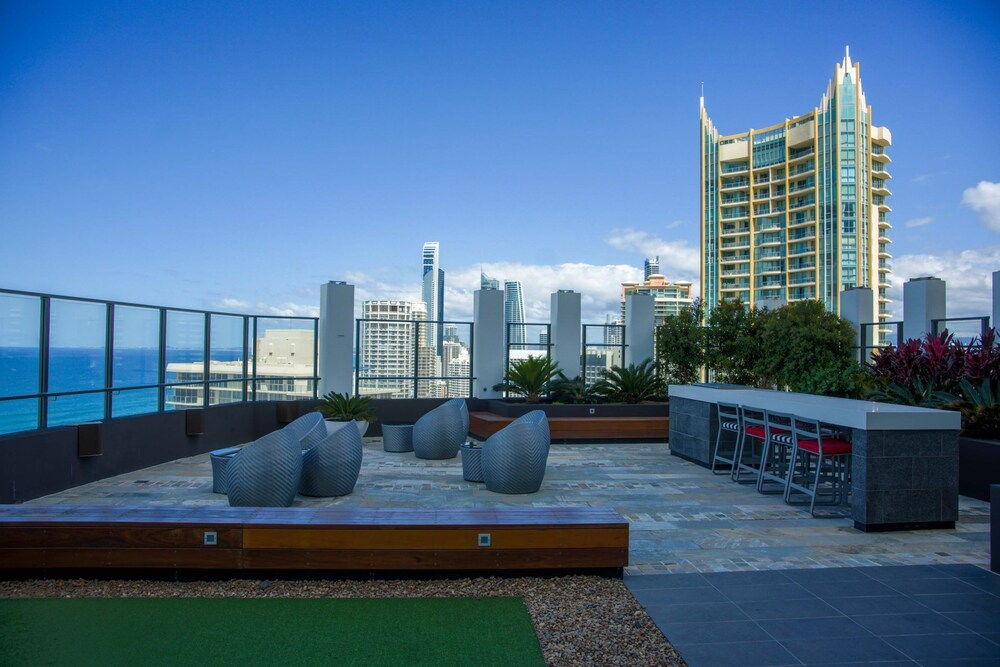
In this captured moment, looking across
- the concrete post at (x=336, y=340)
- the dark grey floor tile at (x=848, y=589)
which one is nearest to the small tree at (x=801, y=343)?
the dark grey floor tile at (x=848, y=589)

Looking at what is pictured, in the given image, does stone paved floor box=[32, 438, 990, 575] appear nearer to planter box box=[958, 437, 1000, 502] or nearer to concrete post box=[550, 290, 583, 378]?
planter box box=[958, 437, 1000, 502]

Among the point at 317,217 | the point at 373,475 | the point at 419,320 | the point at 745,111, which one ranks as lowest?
the point at 373,475

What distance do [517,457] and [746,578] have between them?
124 inches

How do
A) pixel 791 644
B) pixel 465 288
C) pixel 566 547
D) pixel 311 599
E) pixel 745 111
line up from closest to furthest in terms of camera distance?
pixel 791 644 → pixel 311 599 → pixel 566 547 → pixel 465 288 → pixel 745 111

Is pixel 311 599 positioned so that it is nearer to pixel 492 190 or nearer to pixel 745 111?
pixel 492 190

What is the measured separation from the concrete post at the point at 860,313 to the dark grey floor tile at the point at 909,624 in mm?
10618

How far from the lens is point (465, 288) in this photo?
15.2 meters

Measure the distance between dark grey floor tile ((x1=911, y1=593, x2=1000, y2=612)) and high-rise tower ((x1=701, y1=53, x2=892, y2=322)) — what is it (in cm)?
7556

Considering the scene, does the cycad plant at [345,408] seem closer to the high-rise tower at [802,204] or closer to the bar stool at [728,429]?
the bar stool at [728,429]

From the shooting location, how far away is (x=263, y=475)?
232 inches

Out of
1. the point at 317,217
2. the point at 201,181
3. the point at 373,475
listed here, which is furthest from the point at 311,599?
the point at 317,217

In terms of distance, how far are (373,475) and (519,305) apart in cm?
1005

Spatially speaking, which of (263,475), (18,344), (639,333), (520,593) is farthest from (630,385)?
(18,344)

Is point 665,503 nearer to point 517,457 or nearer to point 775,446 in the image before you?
point 517,457
